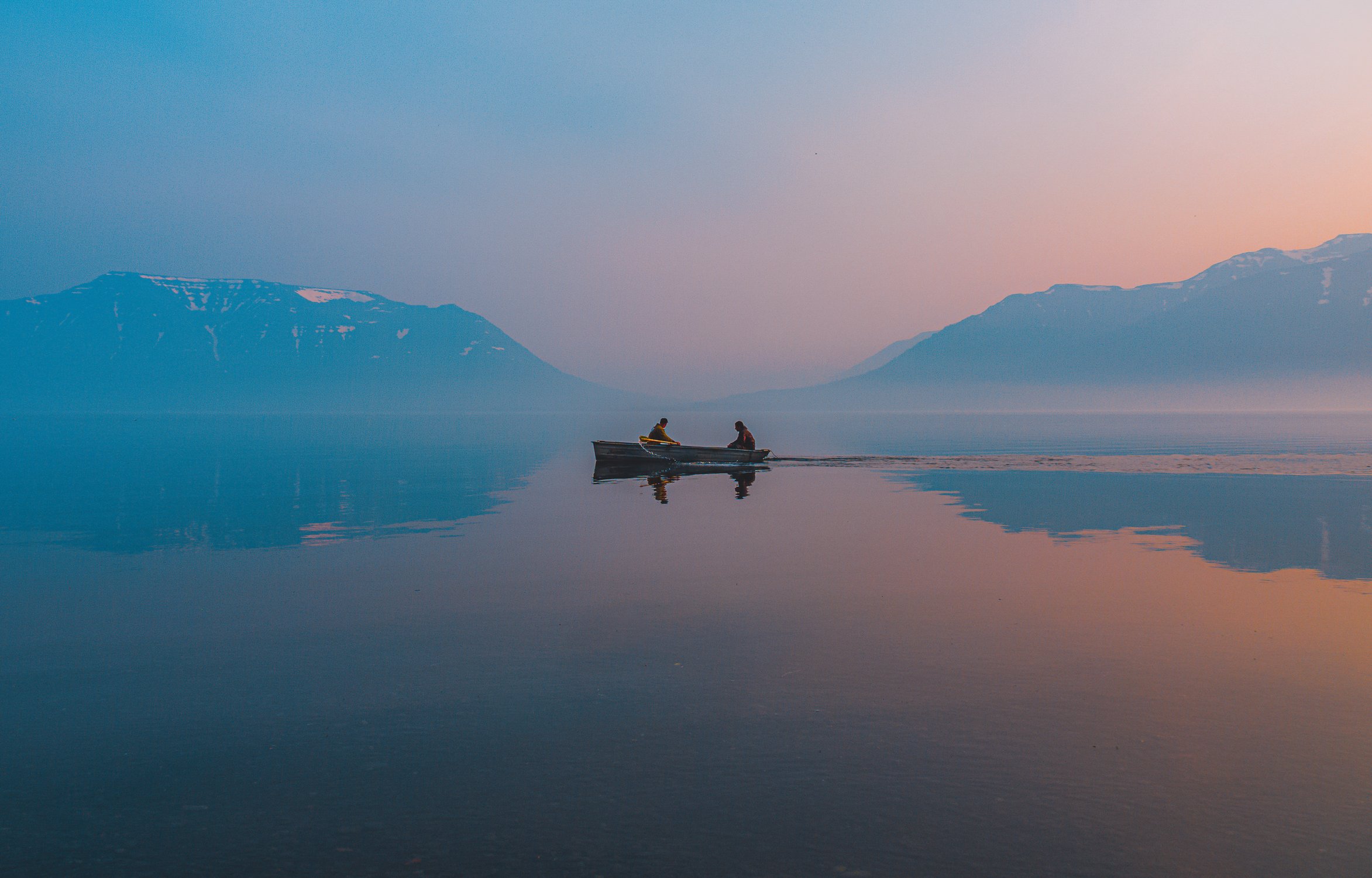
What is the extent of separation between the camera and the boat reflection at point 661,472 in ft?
161

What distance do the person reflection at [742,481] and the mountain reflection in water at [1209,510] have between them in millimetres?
8138

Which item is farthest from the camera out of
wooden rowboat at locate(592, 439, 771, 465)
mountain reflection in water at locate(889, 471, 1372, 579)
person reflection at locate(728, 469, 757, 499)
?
wooden rowboat at locate(592, 439, 771, 465)

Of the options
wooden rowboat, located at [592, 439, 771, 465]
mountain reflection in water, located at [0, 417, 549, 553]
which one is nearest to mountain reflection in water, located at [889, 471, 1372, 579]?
wooden rowboat, located at [592, 439, 771, 465]

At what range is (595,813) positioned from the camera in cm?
849

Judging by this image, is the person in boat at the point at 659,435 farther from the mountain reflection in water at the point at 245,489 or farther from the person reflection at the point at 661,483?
the mountain reflection in water at the point at 245,489

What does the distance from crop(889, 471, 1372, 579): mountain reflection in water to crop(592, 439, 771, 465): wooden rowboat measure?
10316mm

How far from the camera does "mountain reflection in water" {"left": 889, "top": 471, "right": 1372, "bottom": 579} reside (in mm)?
23766

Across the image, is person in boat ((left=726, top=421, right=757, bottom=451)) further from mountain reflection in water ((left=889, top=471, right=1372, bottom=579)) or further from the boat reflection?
mountain reflection in water ((left=889, top=471, right=1372, bottom=579))

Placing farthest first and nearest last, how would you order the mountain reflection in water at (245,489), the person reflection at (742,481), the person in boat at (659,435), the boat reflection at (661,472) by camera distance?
1. the person in boat at (659,435)
2. the boat reflection at (661,472)
3. the person reflection at (742,481)
4. the mountain reflection in water at (245,489)

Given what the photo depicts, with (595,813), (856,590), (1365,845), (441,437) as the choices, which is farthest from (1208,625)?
(441,437)

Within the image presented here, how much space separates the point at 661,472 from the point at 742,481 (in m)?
8.21

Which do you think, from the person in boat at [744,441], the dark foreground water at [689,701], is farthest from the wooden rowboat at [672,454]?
the dark foreground water at [689,701]

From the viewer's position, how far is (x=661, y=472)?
5531 centimetres

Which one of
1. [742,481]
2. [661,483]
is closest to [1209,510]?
[742,481]
